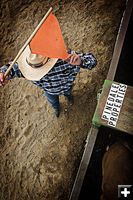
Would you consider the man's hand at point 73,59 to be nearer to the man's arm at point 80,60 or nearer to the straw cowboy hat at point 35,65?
the man's arm at point 80,60

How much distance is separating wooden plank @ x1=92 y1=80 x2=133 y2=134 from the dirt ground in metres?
0.96

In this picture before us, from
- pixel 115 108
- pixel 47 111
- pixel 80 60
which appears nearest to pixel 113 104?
pixel 115 108

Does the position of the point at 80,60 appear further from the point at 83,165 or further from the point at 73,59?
the point at 83,165

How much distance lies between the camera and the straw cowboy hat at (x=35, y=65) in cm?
282

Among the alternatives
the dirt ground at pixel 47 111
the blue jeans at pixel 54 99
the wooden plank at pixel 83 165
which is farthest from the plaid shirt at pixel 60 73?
the dirt ground at pixel 47 111

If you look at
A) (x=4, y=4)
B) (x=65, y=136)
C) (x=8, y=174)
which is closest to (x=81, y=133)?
(x=65, y=136)

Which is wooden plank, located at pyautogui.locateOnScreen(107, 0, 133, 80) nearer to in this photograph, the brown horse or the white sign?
the white sign

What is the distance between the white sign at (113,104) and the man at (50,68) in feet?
0.97

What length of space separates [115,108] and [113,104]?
1.7 inches

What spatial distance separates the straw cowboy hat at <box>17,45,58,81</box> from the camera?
282 cm

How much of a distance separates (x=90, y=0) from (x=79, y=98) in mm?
1340

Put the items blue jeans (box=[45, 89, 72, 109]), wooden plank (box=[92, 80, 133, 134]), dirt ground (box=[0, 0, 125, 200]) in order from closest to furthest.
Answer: wooden plank (box=[92, 80, 133, 134]), blue jeans (box=[45, 89, 72, 109]), dirt ground (box=[0, 0, 125, 200])

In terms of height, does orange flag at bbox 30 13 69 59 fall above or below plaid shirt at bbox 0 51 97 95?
above

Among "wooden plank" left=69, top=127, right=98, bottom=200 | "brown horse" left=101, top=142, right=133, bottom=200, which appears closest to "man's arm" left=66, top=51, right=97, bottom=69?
"wooden plank" left=69, top=127, right=98, bottom=200
